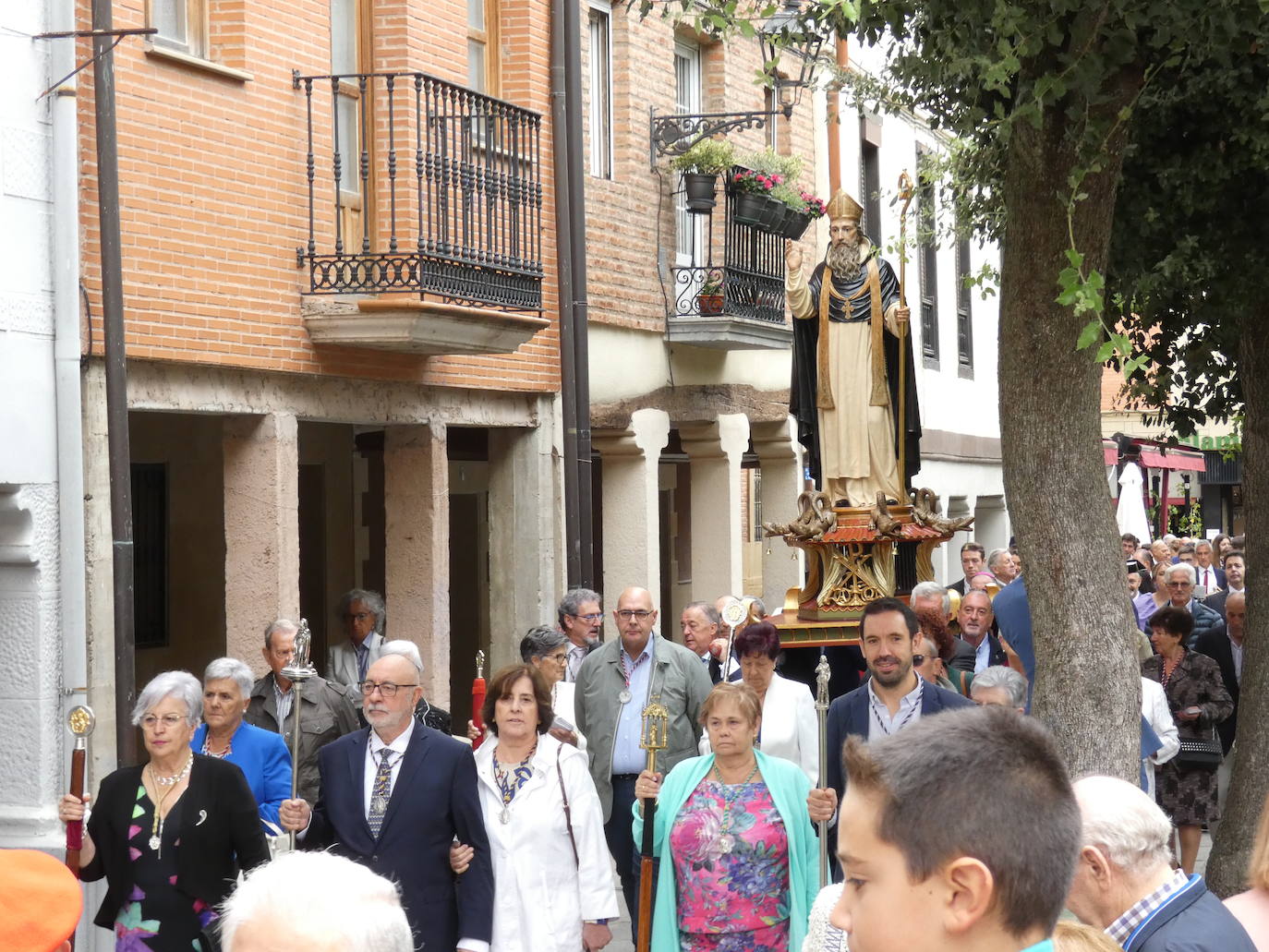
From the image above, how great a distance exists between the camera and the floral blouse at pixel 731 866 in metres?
6.89

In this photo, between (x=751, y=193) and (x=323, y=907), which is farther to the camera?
(x=751, y=193)

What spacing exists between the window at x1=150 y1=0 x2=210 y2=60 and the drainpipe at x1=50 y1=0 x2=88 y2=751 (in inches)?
50.3

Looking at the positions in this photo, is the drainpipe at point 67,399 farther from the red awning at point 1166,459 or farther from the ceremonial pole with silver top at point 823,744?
the red awning at point 1166,459

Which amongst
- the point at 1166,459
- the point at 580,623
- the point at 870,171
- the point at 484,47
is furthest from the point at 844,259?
the point at 1166,459

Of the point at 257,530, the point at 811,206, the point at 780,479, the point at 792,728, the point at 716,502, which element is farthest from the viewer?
the point at 780,479

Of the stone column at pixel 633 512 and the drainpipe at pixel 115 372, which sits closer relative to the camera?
the drainpipe at pixel 115 372

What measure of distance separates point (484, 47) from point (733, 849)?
980 centimetres

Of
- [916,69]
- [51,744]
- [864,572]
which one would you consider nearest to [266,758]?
[51,744]

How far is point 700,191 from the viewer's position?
58.1 feet

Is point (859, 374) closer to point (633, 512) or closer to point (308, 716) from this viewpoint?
point (308, 716)

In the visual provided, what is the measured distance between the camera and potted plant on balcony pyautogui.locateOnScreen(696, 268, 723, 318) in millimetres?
18078

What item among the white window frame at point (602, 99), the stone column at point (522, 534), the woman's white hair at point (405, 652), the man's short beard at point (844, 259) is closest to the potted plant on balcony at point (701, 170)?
the white window frame at point (602, 99)

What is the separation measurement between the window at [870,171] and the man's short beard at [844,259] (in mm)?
12633

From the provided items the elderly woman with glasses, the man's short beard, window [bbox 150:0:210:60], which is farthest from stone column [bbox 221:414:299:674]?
the elderly woman with glasses
